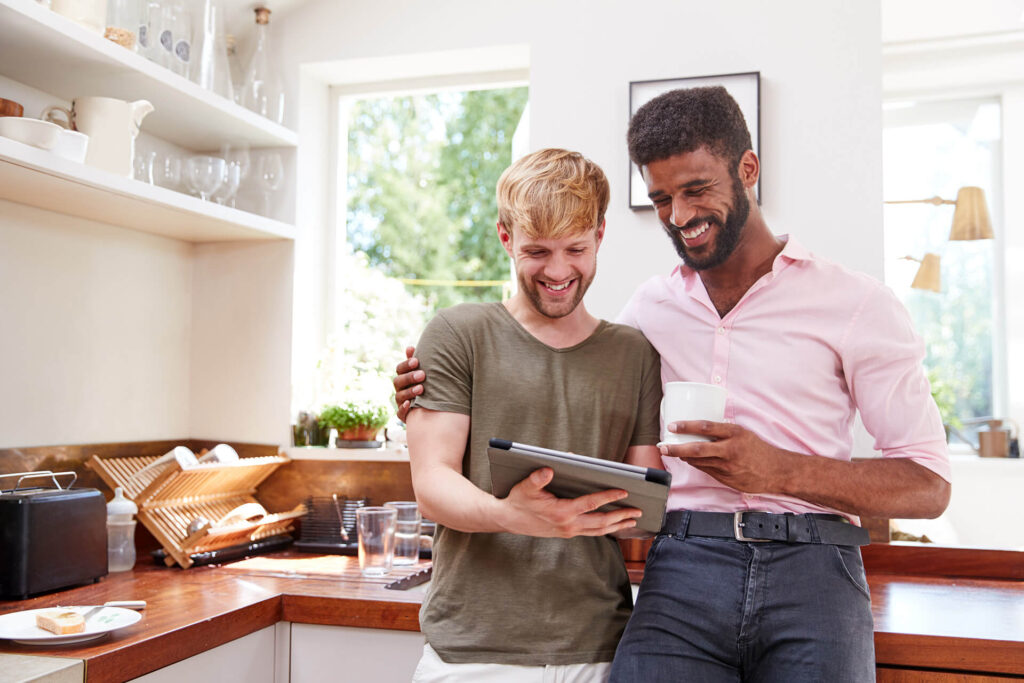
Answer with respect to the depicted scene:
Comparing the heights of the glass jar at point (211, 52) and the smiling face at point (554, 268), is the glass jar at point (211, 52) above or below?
above

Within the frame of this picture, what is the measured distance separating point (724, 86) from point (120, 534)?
5.97 feet

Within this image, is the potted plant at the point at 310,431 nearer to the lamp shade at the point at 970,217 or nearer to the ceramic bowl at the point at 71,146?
the ceramic bowl at the point at 71,146

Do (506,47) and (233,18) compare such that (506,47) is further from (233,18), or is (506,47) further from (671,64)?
(233,18)

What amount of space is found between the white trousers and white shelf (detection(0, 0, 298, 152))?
1382mm

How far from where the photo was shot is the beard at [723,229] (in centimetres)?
147

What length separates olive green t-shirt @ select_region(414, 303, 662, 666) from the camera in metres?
1.29

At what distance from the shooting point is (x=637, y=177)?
89.3 inches

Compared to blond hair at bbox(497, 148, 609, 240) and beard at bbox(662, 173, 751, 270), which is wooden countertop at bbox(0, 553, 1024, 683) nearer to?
beard at bbox(662, 173, 751, 270)

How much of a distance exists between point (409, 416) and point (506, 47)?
1.46m

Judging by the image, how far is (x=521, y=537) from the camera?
4.39 ft

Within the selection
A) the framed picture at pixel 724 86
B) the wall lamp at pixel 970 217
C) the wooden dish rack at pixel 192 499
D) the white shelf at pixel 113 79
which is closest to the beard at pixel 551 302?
the framed picture at pixel 724 86

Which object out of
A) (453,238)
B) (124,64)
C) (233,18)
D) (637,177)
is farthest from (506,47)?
(453,238)

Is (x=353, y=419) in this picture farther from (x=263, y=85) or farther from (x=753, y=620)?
(x=753, y=620)

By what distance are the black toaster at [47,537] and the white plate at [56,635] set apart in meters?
0.14
